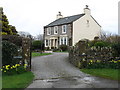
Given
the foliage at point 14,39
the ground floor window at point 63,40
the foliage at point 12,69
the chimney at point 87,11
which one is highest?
the chimney at point 87,11

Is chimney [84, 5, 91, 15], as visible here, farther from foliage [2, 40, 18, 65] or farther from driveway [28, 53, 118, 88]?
foliage [2, 40, 18, 65]

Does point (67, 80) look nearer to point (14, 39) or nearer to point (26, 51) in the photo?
point (26, 51)

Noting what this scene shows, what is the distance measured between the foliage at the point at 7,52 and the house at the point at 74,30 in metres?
23.1

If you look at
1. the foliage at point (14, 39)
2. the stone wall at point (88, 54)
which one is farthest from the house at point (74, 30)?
the foliage at point (14, 39)

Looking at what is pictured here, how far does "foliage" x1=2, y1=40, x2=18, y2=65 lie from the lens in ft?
A: 32.2

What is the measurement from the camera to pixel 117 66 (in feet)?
35.9

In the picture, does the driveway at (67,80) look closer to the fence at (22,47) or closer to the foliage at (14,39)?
the fence at (22,47)

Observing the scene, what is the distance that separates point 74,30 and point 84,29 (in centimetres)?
296

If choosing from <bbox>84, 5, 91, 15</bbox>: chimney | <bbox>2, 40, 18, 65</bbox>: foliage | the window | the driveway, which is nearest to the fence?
<bbox>2, 40, 18, 65</bbox>: foliage

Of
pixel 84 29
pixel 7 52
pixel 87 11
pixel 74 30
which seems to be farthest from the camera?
pixel 87 11

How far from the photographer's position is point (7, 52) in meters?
9.89

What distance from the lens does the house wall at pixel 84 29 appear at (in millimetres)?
32719

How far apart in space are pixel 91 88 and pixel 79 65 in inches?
203

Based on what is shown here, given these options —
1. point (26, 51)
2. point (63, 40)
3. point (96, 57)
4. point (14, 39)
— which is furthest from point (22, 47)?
point (63, 40)
